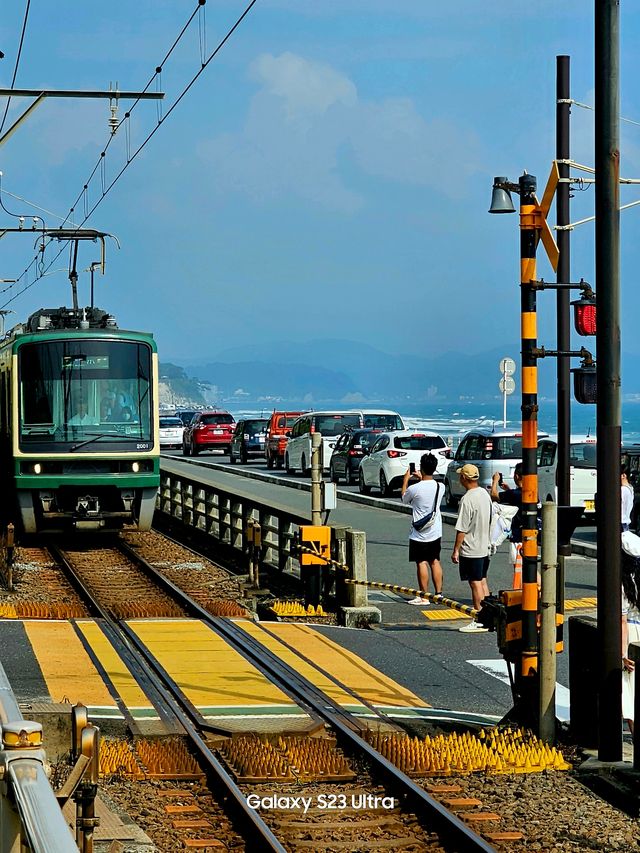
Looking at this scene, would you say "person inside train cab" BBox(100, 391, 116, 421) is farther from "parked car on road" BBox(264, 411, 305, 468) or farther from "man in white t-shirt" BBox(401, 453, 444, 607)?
"parked car on road" BBox(264, 411, 305, 468)

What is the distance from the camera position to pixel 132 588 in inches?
717

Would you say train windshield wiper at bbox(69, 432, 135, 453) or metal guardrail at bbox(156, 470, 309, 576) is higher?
train windshield wiper at bbox(69, 432, 135, 453)

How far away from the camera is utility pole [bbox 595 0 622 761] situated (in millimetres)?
8812

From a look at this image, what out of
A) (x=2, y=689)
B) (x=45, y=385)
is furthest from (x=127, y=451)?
(x=2, y=689)

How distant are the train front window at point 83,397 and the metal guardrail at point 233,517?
1.78 metres

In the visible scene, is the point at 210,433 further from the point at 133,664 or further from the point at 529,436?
the point at 529,436

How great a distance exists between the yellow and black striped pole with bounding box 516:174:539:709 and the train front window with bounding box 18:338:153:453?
12362 millimetres

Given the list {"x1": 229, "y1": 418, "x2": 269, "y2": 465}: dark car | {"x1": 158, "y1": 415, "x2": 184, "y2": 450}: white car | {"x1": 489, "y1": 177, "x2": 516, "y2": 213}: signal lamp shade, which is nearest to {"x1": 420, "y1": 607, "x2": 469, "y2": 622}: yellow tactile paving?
{"x1": 489, "y1": 177, "x2": 516, "y2": 213}: signal lamp shade

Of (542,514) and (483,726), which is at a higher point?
(542,514)

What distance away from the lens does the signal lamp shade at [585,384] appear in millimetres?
10445

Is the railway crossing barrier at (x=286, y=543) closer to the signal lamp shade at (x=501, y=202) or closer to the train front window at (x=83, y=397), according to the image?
the train front window at (x=83, y=397)

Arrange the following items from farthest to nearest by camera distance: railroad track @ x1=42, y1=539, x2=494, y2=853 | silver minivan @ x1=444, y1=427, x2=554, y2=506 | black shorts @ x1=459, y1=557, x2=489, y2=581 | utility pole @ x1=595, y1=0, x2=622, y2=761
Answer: silver minivan @ x1=444, y1=427, x2=554, y2=506
black shorts @ x1=459, y1=557, x2=489, y2=581
utility pole @ x1=595, y1=0, x2=622, y2=761
railroad track @ x1=42, y1=539, x2=494, y2=853

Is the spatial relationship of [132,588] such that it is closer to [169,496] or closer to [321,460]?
[321,460]

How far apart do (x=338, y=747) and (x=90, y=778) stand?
464 centimetres
